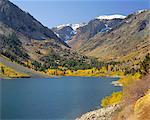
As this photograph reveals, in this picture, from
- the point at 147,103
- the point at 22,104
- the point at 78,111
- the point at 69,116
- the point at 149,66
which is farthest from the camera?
the point at 22,104

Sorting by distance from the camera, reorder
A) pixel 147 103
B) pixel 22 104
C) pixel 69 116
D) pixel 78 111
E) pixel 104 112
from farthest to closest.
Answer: pixel 22 104 → pixel 78 111 → pixel 69 116 → pixel 104 112 → pixel 147 103

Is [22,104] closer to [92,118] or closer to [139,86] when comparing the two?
[92,118]

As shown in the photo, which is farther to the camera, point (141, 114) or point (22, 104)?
point (22, 104)

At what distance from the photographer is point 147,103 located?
18203 mm

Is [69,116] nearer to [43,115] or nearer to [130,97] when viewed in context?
[43,115]

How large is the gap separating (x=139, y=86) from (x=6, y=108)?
66.1 m

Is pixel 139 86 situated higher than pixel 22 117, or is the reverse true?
pixel 139 86

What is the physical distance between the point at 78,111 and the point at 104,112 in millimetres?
39207

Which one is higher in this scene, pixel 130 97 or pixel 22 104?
pixel 130 97

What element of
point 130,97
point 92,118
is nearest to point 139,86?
point 130,97

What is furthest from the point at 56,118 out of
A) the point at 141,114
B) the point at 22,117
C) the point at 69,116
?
the point at 141,114

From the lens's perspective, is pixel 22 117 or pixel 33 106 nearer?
pixel 22 117

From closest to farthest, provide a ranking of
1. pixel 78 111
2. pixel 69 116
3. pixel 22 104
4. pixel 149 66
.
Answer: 1. pixel 149 66
2. pixel 69 116
3. pixel 78 111
4. pixel 22 104

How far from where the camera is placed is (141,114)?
1822 cm
